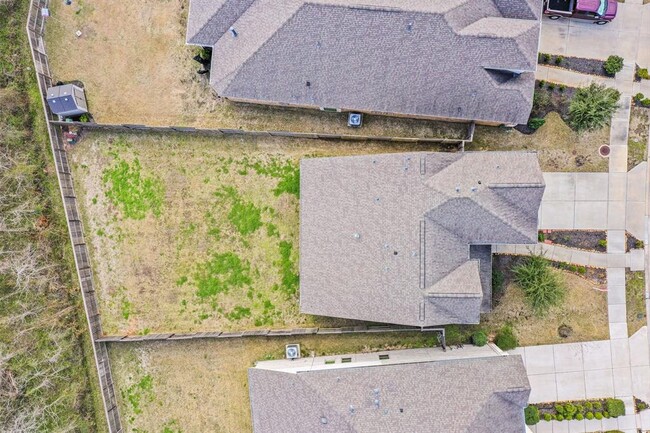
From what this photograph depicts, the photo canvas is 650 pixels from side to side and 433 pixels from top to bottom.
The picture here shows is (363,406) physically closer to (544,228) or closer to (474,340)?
(474,340)

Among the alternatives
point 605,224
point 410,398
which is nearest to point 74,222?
point 410,398

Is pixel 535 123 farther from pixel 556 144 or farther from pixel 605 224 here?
pixel 605 224

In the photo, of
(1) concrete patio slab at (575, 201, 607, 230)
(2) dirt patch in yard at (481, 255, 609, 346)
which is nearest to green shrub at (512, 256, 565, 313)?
(2) dirt patch in yard at (481, 255, 609, 346)

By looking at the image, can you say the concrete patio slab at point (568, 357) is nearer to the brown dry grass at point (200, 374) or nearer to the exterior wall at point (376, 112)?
the brown dry grass at point (200, 374)

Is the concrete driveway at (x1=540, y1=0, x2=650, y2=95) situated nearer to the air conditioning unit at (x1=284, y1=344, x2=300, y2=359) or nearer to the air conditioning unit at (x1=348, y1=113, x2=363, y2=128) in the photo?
the air conditioning unit at (x1=348, y1=113, x2=363, y2=128)

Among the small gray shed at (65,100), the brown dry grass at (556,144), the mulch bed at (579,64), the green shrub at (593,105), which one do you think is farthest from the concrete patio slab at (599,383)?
the small gray shed at (65,100)

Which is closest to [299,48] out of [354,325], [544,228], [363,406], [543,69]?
[543,69]
